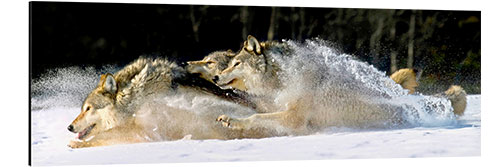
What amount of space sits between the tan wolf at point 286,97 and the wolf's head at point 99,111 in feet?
3.34

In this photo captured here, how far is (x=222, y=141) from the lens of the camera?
7.12 meters

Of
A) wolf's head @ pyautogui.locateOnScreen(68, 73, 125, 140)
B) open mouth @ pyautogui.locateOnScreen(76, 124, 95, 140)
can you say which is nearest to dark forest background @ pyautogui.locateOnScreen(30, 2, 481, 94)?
wolf's head @ pyautogui.locateOnScreen(68, 73, 125, 140)

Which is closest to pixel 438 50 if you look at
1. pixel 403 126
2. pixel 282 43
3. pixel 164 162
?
pixel 403 126

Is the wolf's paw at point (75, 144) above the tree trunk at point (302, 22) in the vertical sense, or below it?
below

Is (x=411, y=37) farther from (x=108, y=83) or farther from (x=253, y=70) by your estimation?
(x=108, y=83)

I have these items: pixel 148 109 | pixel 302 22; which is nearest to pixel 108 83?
pixel 148 109

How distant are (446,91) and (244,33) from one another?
230 centimetres

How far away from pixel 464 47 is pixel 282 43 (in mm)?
2100

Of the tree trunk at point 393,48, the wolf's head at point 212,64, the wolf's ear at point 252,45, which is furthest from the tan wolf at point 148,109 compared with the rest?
the tree trunk at point 393,48

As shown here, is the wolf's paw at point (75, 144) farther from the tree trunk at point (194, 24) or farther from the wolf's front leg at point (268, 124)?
the tree trunk at point (194, 24)

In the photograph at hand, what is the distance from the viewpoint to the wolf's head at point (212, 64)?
7176mm

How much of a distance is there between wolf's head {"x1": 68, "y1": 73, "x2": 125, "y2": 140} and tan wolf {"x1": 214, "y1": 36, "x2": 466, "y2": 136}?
3.34 feet

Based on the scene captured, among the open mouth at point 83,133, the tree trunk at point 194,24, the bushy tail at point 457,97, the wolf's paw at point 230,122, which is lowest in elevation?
the open mouth at point 83,133
